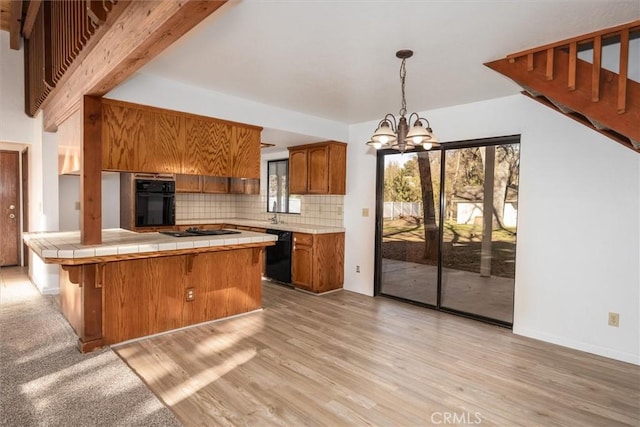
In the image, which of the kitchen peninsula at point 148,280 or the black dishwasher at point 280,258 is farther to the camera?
the black dishwasher at point 280,258

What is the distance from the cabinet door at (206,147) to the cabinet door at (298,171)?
168cm

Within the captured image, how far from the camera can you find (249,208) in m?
6.93

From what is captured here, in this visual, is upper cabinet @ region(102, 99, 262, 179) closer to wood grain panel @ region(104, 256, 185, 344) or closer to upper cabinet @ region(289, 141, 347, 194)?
wood grain panel @ region(104, 256, 185, 344)

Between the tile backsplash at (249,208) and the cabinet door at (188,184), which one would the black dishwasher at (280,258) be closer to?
the tile backsplash at (249,208)

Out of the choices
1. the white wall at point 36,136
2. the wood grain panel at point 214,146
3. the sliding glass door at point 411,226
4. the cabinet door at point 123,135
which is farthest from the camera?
the white wall at point 36,136

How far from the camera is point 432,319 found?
13.1 feet

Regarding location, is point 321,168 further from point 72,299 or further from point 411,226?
point 72,299

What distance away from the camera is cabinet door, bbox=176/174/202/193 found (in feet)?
18.7

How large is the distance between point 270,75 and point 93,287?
237cm

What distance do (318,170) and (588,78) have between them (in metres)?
3.41

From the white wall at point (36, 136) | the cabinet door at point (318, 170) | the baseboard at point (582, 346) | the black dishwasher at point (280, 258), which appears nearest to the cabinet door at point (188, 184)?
the black dishwasher at point (280, 258)

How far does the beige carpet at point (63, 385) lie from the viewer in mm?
2062

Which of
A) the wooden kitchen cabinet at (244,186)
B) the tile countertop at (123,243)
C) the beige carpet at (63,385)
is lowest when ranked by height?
the beige carpet at (63,385)

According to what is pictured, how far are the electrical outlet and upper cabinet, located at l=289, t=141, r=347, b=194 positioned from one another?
3317 mm
